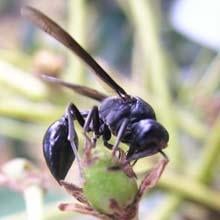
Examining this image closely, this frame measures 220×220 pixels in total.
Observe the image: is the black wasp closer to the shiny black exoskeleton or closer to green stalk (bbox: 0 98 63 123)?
the shiny black exoskeleton

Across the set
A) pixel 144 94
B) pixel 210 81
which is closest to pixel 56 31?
pixel 144 94

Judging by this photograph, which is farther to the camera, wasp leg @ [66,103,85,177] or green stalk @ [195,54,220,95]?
green stalk @ [195,54,220,95]

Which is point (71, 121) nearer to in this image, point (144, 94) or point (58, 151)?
point (58, 151)

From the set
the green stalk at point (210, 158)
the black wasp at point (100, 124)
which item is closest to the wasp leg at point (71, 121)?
the black wasp at point (100, 124)

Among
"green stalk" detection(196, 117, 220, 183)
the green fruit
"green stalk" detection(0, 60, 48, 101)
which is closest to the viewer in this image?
the green fruit

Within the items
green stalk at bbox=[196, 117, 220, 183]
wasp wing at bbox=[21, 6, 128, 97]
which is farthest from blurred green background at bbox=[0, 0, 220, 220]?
wasp wing at bbox=[21, 6, 128, 97]

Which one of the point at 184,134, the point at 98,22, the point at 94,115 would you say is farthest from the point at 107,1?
the point at 94,115

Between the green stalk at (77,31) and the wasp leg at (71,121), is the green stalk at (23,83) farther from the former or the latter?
the wasp leg at (71,121)
